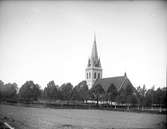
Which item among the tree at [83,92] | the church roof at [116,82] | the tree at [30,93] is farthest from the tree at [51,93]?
the church roof at [116,82]

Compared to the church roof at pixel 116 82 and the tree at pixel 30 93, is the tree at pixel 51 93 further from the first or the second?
the church roof at pixel 116 82

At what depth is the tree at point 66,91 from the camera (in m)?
23.6

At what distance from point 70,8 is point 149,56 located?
3975mm

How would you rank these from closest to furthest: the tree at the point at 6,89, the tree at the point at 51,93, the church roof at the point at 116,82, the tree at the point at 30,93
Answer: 1. the tree at the point at 6,89
2. the tree at the point at 30,93
3. the tree at the point at 51,93
4. the church roof at the point at 116,82

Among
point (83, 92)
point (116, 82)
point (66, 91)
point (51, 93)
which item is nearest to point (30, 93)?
point (51, 93)

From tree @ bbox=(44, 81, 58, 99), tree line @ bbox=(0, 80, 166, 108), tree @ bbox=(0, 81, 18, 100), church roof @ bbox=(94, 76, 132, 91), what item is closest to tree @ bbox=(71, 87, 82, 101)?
tree line @ bbox=(0, 80, 166, 108)

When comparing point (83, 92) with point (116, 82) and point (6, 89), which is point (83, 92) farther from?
point (6, 89)

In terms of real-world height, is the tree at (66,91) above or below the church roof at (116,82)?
below

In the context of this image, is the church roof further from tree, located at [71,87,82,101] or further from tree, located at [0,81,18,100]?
tree, located at [0,81,18,100]

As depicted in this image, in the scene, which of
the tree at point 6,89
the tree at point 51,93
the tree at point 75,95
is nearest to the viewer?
the tree at point 6,89

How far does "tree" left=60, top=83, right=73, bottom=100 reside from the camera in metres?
23.6

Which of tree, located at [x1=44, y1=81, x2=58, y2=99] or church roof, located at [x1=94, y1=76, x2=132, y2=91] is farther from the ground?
church roof, located at [x1=94, y1=76, x2=132, y2=91]

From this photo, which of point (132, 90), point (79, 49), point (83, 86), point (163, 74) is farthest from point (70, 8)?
point (83, 86)

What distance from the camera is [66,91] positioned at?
2458cm
